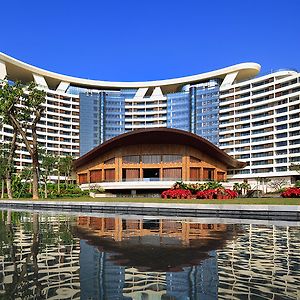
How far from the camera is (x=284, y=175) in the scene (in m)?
90.2

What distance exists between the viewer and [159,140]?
74.9 meters

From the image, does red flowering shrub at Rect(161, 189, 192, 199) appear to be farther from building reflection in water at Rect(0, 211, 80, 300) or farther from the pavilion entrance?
the pavilion entrance

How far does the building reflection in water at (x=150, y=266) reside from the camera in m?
6.34

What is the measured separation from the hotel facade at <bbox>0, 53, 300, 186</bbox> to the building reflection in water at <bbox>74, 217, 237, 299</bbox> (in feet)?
268

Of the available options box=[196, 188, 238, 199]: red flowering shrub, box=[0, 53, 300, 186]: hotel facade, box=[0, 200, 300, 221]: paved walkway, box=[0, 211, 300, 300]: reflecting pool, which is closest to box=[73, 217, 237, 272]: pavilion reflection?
box=[0, 211, 300, 300]: reflecting pool

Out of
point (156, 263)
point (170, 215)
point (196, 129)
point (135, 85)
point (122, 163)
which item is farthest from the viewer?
point (135, 85)

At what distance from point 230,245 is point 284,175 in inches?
3286

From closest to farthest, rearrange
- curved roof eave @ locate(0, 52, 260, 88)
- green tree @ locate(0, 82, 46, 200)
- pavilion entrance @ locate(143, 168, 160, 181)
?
green tree @ locate(0, 82, 46, 200)
pavilion entrance @ locate(143, 168, 160, 181)
curved roof eave @ locate(0, 52, 260, 88)

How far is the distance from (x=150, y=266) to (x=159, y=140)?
66723 mm

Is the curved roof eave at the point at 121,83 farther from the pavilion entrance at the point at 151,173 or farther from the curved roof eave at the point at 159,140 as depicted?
the pavilion entrance at the point at 151,173

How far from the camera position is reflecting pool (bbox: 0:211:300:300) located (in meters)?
6.31

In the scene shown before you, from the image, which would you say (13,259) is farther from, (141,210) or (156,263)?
(141,210)

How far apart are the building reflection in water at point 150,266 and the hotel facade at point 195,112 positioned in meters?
81.8

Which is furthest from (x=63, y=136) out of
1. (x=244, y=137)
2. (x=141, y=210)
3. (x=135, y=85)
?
(x=141, y=210)
